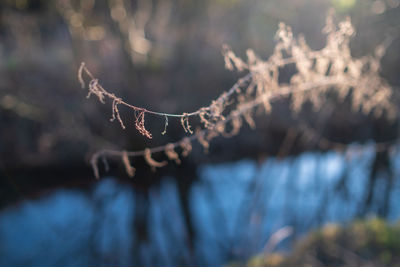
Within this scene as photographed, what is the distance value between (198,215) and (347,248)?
247 cm

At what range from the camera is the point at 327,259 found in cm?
302

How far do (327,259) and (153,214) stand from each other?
2690 millimetres

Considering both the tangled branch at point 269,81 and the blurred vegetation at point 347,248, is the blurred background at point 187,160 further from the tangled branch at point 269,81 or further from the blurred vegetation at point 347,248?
the tangled branch at point 269,81

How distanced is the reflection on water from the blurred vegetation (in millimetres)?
577

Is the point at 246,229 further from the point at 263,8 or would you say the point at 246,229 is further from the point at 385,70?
the point at 263,8

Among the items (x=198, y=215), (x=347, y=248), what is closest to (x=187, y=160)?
(x=198, y=215)

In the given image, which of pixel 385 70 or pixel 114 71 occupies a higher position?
pixel 114 71

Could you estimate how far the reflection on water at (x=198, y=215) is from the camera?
14.3 ft

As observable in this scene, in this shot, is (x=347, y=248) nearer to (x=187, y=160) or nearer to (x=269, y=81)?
(x=269, y=81)

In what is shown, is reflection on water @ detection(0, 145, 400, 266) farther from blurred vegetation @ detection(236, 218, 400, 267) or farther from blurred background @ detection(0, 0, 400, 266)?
blurred vegetation @ detection(236, 218, 400, 267)

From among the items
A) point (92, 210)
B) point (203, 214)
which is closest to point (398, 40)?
point (203, 214)

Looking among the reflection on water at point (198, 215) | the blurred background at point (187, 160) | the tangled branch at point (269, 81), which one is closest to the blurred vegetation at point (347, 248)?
the blurred background at point (187, 160)

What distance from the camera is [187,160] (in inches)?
229

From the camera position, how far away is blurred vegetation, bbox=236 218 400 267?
288 cm
